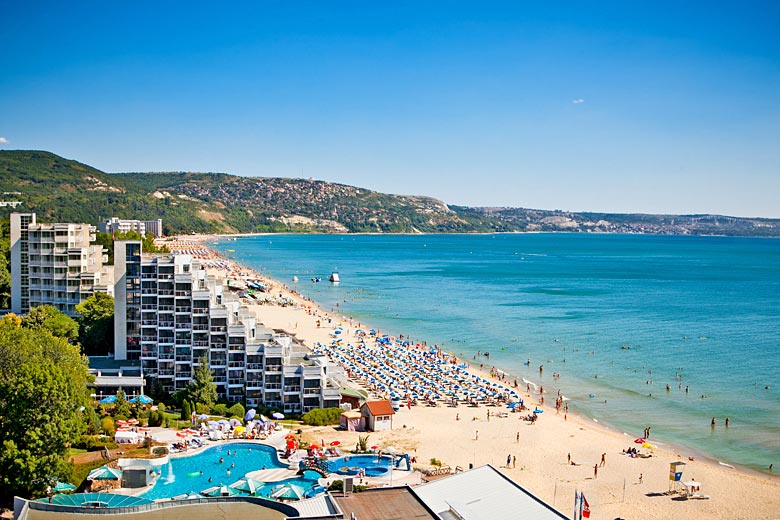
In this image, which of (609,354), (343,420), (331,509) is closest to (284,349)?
(343,420)

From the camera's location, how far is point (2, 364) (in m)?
29.7

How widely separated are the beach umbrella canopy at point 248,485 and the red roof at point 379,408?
12.3 m

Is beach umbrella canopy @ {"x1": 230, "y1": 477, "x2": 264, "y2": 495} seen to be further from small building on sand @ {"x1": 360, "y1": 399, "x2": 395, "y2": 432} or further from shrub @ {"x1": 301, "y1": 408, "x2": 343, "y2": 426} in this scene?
small building on sand @ {"x1": 360, "y1": 399, "x2": 395, "y2": 432}

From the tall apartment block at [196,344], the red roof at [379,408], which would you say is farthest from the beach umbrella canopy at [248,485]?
the tall apartment block at [196,344]

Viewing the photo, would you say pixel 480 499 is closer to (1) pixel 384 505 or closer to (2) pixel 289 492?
(1) pixel 384 505

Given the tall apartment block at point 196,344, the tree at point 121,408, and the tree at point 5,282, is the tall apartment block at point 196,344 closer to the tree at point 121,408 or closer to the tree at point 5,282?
the tree at point 121,408

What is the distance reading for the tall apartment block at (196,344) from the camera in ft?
137

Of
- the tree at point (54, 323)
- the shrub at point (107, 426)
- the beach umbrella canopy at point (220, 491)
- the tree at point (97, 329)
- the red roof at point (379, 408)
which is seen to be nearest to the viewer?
the beach umbrella canopy at point (220, 491)

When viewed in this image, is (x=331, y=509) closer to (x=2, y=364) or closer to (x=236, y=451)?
(x=236, y=451)

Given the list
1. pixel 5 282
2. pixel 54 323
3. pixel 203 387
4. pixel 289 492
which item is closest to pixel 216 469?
pixel 289 492

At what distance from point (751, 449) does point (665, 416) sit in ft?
22.8

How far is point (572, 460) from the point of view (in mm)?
37344

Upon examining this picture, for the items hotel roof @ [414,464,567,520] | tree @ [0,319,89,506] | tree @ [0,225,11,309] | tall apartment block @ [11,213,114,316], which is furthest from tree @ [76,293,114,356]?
hotel roof @ [414,464,567,520]

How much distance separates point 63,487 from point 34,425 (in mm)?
2692
